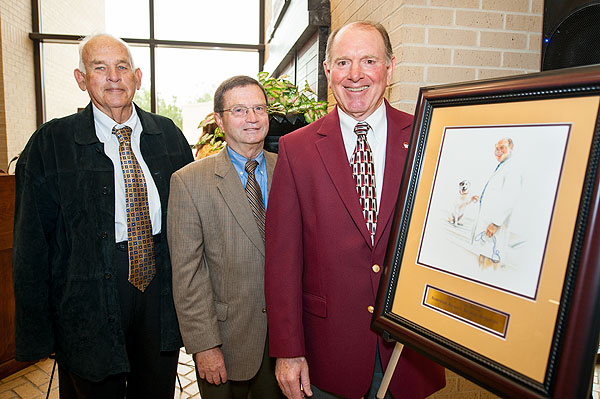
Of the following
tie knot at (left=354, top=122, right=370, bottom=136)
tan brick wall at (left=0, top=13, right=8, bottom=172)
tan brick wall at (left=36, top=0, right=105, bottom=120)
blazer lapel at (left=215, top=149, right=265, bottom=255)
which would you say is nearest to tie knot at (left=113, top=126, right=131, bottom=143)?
blazer lapel at (left=215, top=149, right=265, bottom=255)

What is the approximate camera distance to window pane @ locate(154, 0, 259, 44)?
7.57 metres

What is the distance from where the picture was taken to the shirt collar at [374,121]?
1.34 meters

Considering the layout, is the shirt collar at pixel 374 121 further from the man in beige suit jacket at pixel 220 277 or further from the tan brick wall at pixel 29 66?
the tan brick wall at pixel 29 66

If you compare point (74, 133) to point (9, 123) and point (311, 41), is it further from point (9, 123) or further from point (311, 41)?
point (9, 123)

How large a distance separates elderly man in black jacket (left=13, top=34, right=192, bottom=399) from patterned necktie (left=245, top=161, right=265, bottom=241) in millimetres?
394

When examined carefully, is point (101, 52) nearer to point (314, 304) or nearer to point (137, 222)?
point (137, 222)

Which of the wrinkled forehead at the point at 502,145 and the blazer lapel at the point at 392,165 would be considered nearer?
the wrinkled forehead at the point at 502,145

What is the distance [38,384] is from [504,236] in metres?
3.38

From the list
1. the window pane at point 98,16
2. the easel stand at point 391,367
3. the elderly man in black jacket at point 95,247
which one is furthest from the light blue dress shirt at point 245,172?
the window pane at point 98,16

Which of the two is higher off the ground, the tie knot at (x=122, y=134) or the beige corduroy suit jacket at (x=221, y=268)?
the tie knot at (x=122, y=134)

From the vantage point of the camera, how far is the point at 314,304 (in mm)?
1310

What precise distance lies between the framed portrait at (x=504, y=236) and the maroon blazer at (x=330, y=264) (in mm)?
302

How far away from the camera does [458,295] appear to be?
0.78 m

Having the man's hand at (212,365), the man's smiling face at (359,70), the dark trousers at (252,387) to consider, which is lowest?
the dark trousers at (252,387)
